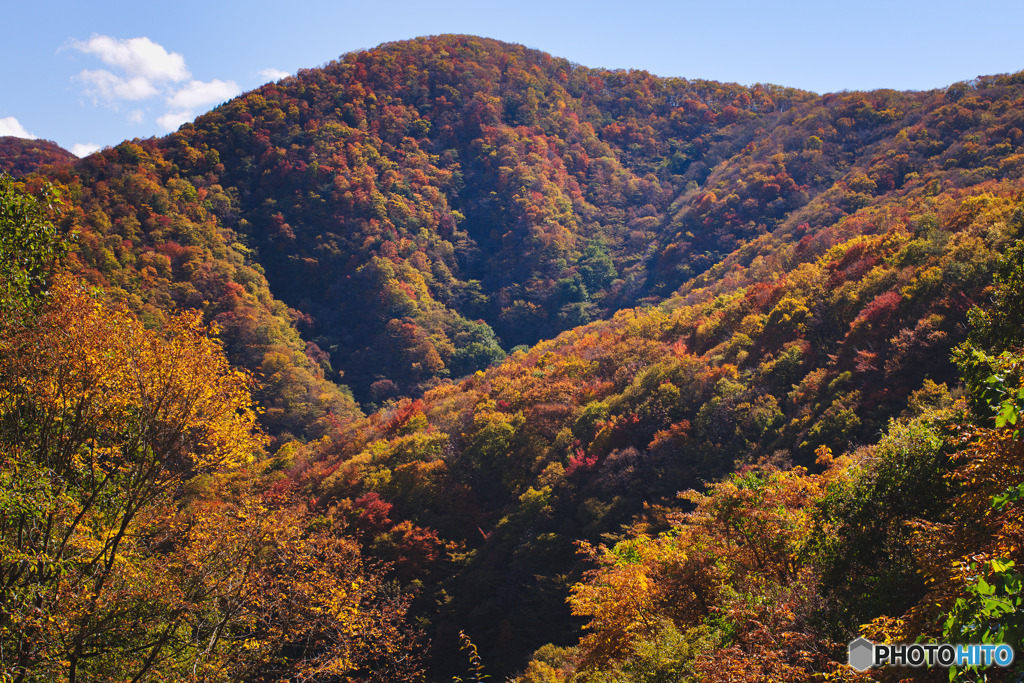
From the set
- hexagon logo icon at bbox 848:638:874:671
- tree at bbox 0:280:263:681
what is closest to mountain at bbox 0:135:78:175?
tree at bbox 0:280:263:681

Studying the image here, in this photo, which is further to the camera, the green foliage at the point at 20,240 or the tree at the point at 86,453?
the green foliage at the point at 20,240

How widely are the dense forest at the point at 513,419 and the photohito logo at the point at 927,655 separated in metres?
0.16

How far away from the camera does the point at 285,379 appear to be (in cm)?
5819

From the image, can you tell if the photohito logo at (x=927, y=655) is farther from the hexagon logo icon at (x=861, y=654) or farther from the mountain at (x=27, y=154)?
the mountain at (x=27, y=154)

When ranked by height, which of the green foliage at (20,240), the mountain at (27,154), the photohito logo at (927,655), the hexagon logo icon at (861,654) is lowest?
the hexagon logo icon at (861,654)

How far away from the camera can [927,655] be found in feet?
17.9

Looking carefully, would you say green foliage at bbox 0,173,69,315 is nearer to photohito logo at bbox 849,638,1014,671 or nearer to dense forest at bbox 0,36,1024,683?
dense forest at bbox 0,36,1024,683

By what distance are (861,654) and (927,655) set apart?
152cm

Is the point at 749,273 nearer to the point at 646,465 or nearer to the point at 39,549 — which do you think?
the point at 646,465

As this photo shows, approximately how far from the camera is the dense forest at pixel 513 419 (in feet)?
27.9

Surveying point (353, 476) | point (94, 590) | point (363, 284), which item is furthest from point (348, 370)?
point (94, 590)

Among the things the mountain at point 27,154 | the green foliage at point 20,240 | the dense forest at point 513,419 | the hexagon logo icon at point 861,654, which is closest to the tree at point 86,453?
the dense forest at point 513,419

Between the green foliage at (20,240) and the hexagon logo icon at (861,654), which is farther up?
the green foliage at (20,240)

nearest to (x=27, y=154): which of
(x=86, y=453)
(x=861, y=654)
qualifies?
(x=86, y=453)
